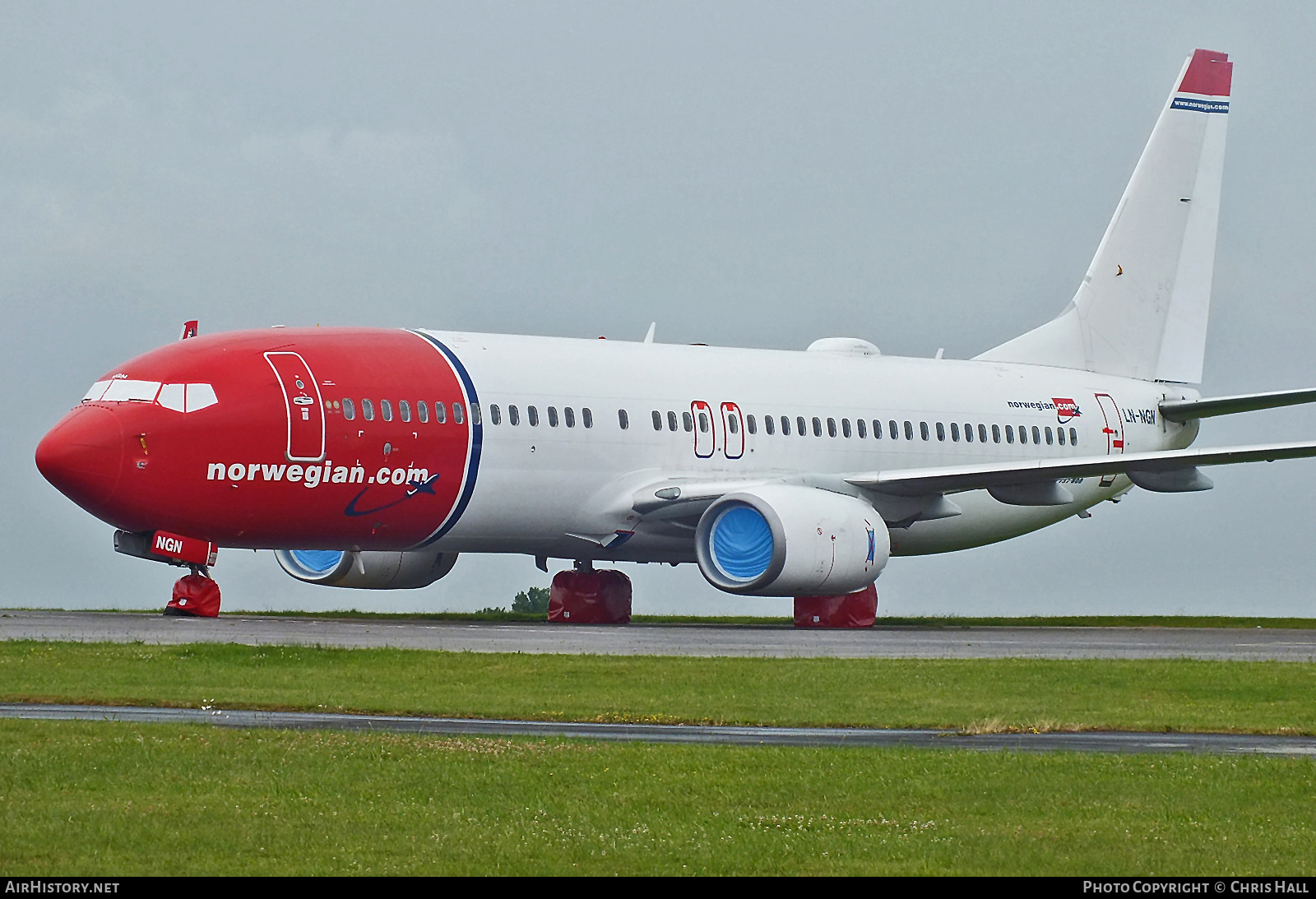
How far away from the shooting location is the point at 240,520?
1187 inches

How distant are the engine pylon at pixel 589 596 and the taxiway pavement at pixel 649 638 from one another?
2907 millimetres

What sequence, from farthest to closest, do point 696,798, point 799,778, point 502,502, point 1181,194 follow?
1. point 1181,194
2. point 502,502
3. point 799,778
4. point 696,798

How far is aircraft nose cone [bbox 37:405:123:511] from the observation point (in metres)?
28.7

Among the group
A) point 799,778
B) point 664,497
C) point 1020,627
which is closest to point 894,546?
point 1020,627

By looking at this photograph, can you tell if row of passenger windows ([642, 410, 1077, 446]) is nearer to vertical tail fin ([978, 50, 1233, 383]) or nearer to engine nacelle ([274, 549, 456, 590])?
vertical tail fin ([978, 50, 1233, 383])

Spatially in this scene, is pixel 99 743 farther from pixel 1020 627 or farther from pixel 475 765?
pixel 1020 627

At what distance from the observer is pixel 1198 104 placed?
155 ft

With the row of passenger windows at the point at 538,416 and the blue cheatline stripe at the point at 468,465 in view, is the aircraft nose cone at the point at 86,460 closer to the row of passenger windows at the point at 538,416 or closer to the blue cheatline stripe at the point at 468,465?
the blue cheatline stripe at the point at 468,465

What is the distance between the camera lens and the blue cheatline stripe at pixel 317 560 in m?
37.5

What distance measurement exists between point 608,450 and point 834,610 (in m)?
5.29

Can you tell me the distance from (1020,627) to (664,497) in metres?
8.96

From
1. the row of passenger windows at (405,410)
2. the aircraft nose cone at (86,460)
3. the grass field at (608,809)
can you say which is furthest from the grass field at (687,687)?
the row of passenger windows at (405,410)

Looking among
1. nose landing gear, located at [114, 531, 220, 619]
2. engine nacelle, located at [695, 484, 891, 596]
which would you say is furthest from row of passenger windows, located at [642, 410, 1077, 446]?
nose landing gear, located at [114, 531, 220, 619]

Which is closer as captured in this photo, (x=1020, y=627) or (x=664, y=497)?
(x=664, y=497)
